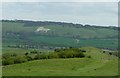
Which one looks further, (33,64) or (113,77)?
(33,64)

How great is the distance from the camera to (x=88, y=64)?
78.0m

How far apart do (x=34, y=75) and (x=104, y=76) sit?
482 inches

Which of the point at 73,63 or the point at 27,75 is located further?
the point at 73,63

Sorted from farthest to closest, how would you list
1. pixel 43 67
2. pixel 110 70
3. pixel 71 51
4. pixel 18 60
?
pixel 71 51 → pixel 18 60 → pixel 43 67 → pixel 110 70

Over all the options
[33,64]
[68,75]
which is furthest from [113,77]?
[33,64]

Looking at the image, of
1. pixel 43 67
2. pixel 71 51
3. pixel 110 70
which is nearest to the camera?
pixel 110 70

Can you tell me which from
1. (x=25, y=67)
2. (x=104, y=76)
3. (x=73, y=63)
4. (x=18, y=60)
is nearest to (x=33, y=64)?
(x=25, y=67)

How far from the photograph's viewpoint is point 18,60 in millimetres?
94750

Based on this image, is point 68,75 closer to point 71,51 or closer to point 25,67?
point 25,67

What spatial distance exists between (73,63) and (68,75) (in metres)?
19.6

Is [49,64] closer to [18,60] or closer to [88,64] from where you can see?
[88,64]

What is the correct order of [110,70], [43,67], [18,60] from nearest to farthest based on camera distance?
[110,70] → [43,67] → [18,60]

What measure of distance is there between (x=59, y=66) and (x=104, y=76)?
19.4m

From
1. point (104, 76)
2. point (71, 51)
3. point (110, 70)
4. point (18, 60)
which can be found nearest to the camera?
point (104, 76)
